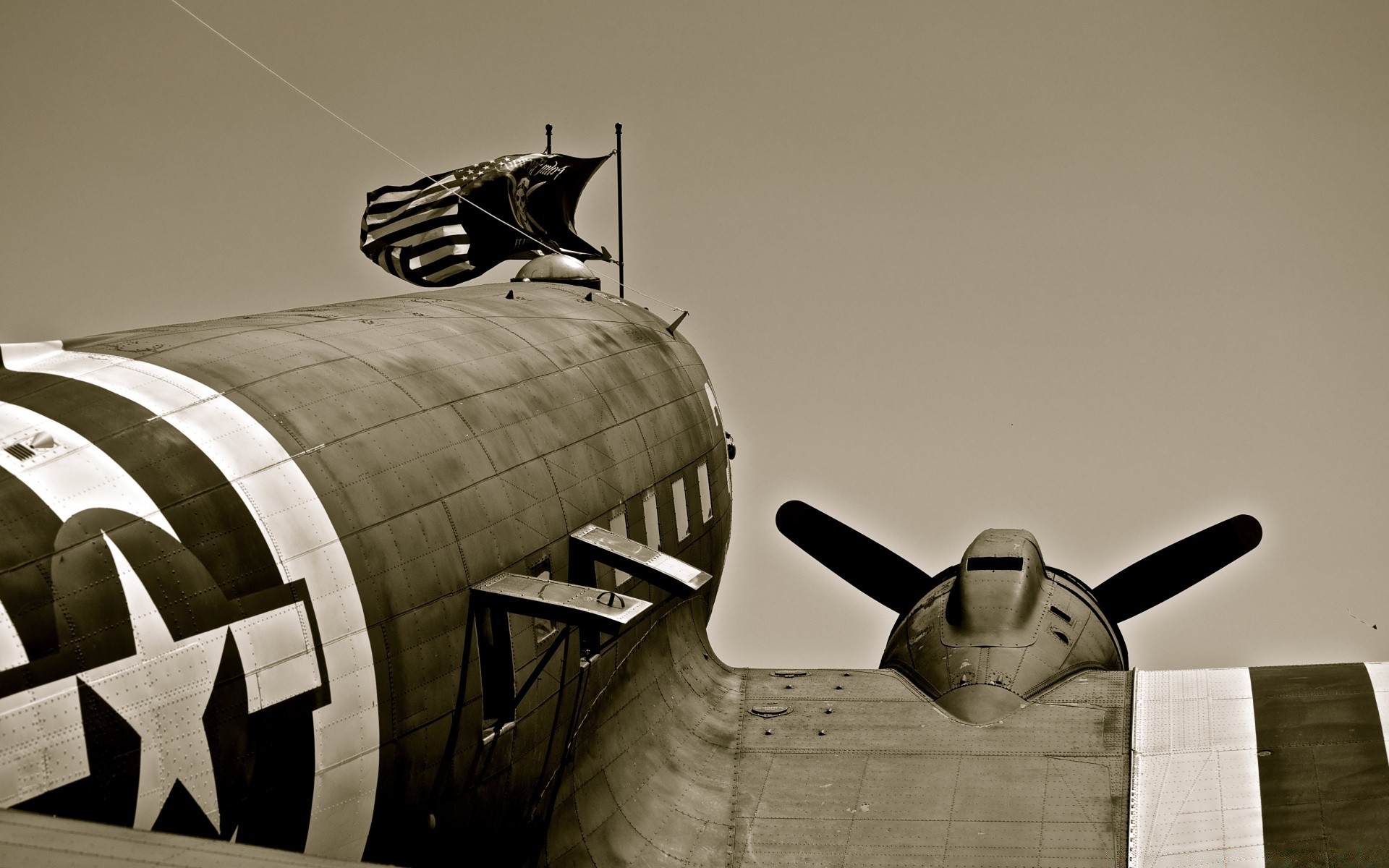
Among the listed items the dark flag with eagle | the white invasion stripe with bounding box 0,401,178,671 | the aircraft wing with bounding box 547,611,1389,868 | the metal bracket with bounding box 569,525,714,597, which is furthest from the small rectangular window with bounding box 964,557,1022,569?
the white invasion stripe with bounding box 0,401,178,671

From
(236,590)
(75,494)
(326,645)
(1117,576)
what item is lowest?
(1117,576)

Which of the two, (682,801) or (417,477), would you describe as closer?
(417,477)

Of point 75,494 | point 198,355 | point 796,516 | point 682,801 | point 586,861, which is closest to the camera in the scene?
point 75,494

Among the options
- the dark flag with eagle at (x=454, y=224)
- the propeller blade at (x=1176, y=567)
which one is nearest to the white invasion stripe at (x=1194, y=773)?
the propeller blade at (x=1176, y=567)

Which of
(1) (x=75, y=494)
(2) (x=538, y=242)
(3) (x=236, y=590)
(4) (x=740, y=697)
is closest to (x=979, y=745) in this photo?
(4) (x=740, y=697)

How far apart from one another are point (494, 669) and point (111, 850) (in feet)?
18.1

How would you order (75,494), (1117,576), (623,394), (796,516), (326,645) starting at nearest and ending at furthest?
(75,494)
(326,645)
(623,394)
(1117,576)
(796,516)

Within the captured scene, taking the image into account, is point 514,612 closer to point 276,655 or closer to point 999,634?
point 276,655

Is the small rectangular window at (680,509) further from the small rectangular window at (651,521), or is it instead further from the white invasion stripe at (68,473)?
the white invasion stripe at (68,473)

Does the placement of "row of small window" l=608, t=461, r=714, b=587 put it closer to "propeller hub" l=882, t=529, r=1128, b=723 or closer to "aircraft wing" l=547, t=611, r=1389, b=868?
"aircraft wing" l=547, t=611, r=1389, b=868

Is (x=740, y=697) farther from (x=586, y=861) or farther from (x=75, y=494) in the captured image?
(x=75, y=494)

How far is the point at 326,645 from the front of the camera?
856 centimetres

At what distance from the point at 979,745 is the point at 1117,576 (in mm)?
7424

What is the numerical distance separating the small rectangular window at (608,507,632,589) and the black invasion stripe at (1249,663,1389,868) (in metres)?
6.23
